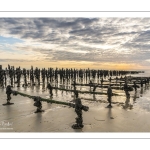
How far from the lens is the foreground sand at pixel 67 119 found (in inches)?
464

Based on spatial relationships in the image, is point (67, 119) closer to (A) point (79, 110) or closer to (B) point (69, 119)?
(B) point (69, 119)

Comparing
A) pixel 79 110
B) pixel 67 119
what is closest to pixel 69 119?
pixel 67 119

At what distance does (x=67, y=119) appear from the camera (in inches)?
527

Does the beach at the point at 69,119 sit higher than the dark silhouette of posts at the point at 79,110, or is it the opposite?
the dark silhouette of posts at the point at 79,110

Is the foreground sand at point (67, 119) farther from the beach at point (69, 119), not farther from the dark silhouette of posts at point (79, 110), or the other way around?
the dark silhouette of posts at point (79, 110)

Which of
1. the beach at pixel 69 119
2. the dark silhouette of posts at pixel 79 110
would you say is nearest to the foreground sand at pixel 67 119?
the beach at pixel 69 119

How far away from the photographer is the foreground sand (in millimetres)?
11791

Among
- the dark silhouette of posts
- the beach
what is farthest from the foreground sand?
the dark silhouette of posts

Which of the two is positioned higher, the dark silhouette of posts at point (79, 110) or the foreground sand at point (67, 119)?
the dark silhouette of posts at point (79, 110)

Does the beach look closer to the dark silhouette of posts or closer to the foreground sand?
the foreground sand

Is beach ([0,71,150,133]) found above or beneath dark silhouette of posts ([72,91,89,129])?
beneath
